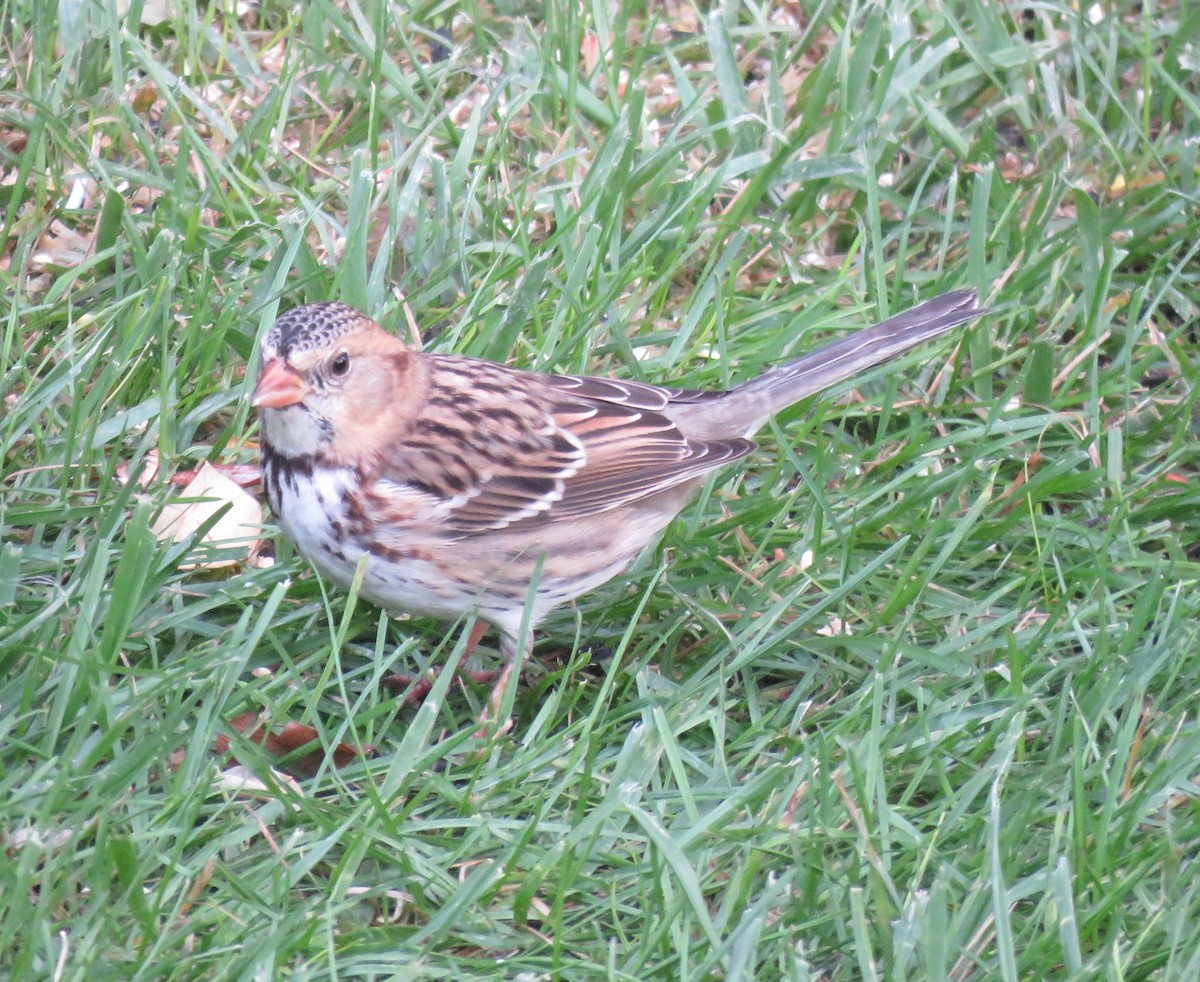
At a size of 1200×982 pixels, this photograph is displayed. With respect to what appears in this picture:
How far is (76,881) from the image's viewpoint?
A: 10.3ft

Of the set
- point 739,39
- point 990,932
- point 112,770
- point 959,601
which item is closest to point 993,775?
point 990,932

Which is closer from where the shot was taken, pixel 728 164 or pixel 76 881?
pixel 76 881

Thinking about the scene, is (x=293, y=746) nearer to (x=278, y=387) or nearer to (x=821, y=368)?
(x=278, y=387)

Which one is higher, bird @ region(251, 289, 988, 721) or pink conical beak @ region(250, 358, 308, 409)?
pink conical beak @ region(250, 358, 308, 409)

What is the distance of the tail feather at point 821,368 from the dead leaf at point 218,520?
1286mm

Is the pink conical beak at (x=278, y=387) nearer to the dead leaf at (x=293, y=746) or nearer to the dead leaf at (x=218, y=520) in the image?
the dead leaf at (x=218, y=520)

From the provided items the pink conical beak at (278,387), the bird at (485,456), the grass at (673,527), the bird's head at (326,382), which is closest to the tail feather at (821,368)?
the bird at (485,456)

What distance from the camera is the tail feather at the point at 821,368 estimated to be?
4.48 m

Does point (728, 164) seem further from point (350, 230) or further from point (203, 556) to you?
point (203, 556)

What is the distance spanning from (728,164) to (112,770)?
290 cm

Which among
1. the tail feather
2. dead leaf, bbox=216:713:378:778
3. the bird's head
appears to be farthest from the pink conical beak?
the tail feather

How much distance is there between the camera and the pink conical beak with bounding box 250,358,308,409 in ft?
12.3

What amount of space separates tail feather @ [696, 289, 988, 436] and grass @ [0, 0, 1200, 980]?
21cm

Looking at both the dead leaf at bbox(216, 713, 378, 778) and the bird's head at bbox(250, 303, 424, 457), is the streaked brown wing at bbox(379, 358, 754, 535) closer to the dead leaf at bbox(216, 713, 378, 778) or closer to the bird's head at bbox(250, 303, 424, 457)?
the bird's head at bbox(250, 303, 424, 457)
